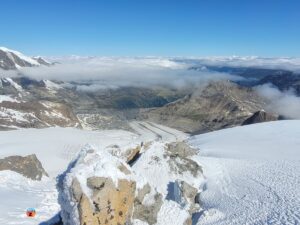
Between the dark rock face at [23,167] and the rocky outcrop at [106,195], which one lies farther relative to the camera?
the dark rock face at [23,167]

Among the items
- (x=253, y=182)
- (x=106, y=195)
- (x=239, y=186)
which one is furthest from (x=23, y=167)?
(x=106, y=195)

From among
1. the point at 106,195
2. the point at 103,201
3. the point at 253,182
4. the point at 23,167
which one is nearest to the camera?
the point at 103,201

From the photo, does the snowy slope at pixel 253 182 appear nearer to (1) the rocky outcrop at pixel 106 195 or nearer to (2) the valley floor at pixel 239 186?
(2) the valley floor at pixel 239 186

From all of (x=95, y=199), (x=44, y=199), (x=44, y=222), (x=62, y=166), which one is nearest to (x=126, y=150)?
(x=44, y=199)

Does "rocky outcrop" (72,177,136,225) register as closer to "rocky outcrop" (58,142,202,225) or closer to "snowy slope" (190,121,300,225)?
"rocky outcrop" (58,142,202,225)

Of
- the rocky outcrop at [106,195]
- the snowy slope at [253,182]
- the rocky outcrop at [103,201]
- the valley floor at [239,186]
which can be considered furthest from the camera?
the valley floor at [239,186]

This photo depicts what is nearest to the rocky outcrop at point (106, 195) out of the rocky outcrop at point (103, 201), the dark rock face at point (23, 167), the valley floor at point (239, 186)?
the rocky outcrop at point (103, 201)

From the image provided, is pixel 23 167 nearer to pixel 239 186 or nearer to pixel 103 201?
pixel 239 186

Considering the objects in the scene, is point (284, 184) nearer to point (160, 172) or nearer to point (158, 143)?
point (160, 172)
